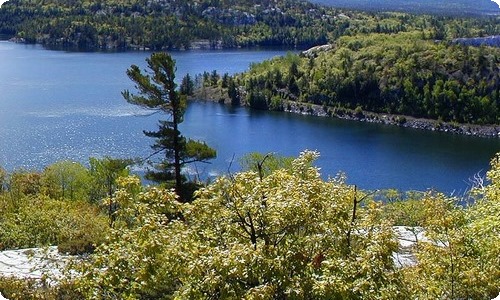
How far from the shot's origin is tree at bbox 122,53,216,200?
1934 cm

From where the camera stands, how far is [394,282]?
6.63 metres

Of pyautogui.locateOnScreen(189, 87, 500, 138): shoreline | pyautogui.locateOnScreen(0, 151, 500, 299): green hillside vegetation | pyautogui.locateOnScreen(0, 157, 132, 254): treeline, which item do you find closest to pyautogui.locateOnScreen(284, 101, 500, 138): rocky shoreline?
pyautogui.locateOnScreen(189, 87, 500, 138): shoreline

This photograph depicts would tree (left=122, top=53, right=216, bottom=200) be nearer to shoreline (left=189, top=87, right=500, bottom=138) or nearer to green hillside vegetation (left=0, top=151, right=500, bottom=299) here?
green hillside vegetation (left=0, top=151, right=500, bottom=299)

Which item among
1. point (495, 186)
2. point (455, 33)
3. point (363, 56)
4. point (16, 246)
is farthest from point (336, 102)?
point (495, 186)

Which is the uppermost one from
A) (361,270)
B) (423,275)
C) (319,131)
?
(361,270)

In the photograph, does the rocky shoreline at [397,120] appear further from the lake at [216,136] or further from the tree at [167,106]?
the tree at [167,106]

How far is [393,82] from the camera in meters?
74.4

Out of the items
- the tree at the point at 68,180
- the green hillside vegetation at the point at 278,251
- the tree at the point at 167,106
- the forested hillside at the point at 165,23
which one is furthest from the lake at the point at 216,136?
the forested hillside at the point at 165,23

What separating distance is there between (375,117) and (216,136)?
23.6 m

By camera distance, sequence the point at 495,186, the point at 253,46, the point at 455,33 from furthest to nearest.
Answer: the point at 253,46 < the point at 455,33 < the point at 495,186

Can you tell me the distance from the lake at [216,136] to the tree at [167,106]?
17055 mm

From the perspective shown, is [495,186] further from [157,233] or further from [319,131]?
[319,131]

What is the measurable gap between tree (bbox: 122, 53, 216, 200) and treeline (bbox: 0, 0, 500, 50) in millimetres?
95307

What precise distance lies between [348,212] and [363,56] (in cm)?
7728
